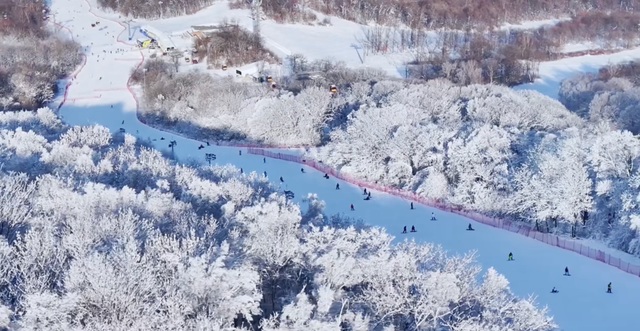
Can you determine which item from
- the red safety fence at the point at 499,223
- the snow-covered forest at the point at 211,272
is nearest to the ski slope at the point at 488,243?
the red safety fence at the point at 499,223

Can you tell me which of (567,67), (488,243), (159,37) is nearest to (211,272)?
(488,243)

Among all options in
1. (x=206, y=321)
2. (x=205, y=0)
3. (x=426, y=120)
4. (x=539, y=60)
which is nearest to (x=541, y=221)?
(x=426, y=120)

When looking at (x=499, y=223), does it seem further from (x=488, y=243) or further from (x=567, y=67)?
(x=567, y=67)

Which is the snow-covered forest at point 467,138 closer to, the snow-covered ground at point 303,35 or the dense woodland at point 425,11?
the snow-covered ground at point 303,35

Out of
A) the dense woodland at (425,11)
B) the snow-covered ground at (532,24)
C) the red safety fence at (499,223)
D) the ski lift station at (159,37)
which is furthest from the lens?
the snow-covered ground at (532,24)

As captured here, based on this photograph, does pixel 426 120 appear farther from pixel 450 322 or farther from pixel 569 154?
pixel 450 322

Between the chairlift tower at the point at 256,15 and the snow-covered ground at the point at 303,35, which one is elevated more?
the chairlift tower at the point at 256,15
